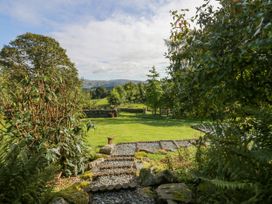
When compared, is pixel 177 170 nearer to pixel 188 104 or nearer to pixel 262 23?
pixel 188 104

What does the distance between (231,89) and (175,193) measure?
7.09ft

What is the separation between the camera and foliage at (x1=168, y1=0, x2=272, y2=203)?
1.89 metres

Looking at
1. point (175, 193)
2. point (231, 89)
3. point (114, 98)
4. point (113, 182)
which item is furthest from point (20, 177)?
point (114, 98)

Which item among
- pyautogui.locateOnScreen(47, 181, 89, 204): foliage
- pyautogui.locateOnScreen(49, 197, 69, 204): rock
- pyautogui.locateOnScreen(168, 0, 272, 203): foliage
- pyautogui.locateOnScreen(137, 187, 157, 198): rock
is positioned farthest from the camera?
pyautogui.locateOnScreen(137, 187, 157, 198): rock

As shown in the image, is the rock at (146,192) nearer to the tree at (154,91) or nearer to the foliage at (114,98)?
the tree at (154,91)

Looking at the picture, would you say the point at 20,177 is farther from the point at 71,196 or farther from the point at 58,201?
the point at 71,196

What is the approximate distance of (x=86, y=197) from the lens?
451cm

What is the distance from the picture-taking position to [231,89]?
9.71ft

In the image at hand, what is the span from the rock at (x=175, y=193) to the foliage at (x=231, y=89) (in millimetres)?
751

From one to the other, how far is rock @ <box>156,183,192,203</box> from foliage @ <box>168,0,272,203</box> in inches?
29.6

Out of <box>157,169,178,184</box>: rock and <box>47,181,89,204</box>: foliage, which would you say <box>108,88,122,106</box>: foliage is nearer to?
<box>157,169,178,184</box>: rock

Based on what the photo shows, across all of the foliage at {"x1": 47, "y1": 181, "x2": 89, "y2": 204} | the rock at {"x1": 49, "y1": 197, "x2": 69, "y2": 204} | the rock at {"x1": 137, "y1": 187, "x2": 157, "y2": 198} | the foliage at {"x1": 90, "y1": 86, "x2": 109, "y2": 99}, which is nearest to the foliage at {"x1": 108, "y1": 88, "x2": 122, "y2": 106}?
the foliage at {"x1": 90, "y1": 86, "x2": 109, "y2": 99}

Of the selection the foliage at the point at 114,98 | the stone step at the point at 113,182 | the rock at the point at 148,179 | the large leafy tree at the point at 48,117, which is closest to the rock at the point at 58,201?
the stone step at the point at 113,182

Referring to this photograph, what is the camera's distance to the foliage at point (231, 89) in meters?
1.89
